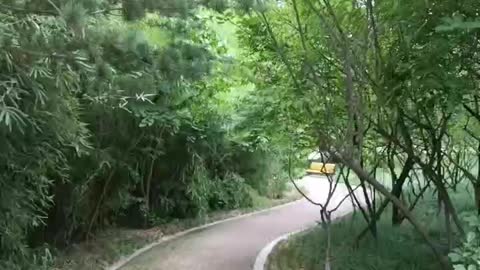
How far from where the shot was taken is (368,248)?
8.15 metres

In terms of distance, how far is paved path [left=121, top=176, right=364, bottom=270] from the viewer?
8172 millimetres

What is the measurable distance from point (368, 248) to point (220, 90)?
3.42 m

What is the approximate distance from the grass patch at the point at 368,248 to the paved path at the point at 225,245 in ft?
1.99

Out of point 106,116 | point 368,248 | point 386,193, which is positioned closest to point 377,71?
point 386,193

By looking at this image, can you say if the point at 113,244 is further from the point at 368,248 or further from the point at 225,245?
the point at 368,248

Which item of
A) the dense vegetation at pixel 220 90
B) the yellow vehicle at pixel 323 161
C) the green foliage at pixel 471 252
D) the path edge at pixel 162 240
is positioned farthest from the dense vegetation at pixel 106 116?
the green foliage at pixel 471 252

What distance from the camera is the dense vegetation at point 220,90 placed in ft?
13.5

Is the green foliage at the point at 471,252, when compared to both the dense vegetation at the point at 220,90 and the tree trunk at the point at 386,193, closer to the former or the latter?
the dense vegetation at the point at 220,90

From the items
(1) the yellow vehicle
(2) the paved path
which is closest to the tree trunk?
(1) the yellow vehicle

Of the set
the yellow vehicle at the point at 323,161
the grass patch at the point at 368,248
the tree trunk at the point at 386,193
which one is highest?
the yellow vehicle at the point at 323,161

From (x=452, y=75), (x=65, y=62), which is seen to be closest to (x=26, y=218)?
(x=65, y=62)

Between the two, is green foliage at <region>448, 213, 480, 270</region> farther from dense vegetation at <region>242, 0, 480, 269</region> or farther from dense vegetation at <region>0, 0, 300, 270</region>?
dense vegetation at <region>0, 0, 300, 270</region>

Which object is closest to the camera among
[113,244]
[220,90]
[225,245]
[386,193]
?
[386,193]

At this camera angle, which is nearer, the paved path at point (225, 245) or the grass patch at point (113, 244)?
the grass patch at point (113, 244)
